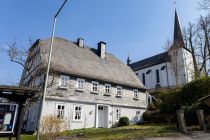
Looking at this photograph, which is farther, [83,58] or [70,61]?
[83,58]

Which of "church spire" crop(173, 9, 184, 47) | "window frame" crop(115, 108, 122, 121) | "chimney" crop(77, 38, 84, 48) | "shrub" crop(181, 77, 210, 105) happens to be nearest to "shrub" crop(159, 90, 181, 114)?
"shrub" crop(181, 77, 210, 105)

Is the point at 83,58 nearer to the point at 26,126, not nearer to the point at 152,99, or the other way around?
the point at 26,126

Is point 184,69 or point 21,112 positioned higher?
point 184,69

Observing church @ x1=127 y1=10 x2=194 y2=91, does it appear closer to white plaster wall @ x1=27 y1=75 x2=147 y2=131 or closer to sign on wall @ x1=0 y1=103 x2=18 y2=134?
white plaster wall @ x1=27 y1=75 x2=147 y2=131

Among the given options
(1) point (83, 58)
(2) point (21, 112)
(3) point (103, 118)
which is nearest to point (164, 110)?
(3) point (103, 118)

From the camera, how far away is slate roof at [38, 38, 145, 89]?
24109 millimetres

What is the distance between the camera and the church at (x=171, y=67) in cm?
5056

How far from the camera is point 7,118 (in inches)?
337

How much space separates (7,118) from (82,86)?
53.0 feet

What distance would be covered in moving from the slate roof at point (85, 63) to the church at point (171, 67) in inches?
740

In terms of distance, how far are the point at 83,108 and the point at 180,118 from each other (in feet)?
39.2

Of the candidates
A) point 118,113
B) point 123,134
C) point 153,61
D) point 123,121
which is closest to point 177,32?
point 153,61

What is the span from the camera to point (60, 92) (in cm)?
2227

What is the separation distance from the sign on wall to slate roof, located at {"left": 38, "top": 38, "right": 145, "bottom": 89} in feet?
43.6
